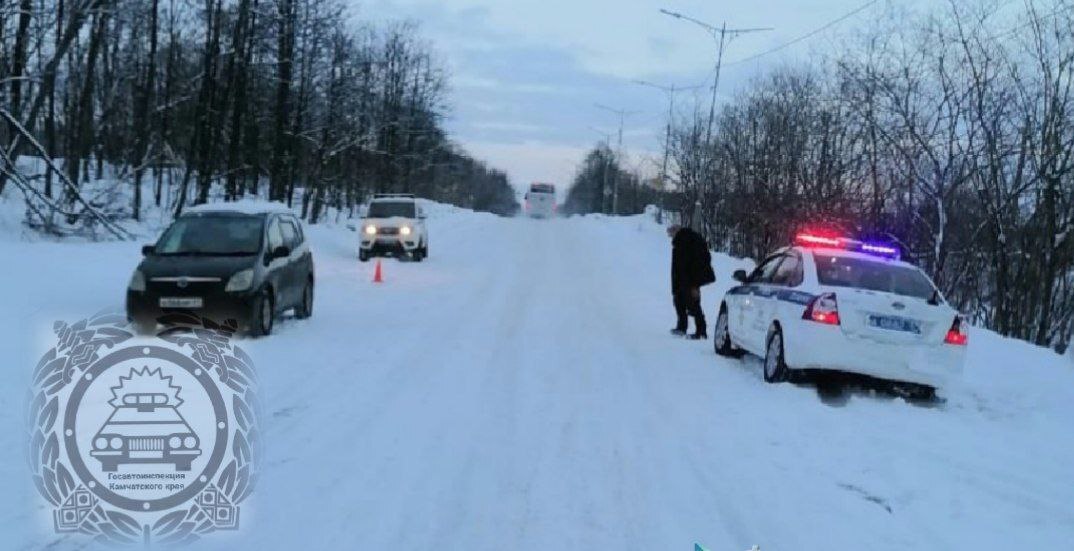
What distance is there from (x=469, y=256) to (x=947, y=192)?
14.7m

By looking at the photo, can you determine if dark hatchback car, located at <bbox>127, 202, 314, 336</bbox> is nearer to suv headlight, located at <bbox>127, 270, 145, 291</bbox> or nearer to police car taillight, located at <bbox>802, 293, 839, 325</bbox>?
suv headlight, located at <bbox>127, 270, 145, 291</bbox>

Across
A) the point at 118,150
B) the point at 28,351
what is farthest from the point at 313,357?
the point at 118,150

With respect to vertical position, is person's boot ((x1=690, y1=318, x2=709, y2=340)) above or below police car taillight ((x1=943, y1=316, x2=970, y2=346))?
below

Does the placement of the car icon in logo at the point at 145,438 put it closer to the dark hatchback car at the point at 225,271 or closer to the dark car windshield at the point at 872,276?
the dark hatchback car at the point at 225,271

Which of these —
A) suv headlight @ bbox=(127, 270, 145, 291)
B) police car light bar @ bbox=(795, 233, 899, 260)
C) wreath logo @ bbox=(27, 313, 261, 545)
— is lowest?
wreath logo @ bbox=(27, 313, 261, 545)

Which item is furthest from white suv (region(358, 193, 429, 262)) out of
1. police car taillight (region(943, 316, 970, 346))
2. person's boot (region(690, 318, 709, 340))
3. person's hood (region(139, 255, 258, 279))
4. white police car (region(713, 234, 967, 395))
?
police car taillight (region(943, 316, 970, 346))

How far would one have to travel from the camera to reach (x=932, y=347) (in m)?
9.34

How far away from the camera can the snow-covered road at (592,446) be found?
5.23 meters

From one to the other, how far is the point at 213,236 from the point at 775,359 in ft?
25.6

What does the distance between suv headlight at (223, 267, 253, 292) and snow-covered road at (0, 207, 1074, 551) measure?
2.39 ft

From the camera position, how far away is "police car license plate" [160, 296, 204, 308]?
11133 mm

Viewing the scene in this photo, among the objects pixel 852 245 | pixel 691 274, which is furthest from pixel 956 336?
pixel 691 274

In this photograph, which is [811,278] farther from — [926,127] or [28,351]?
[926,127]

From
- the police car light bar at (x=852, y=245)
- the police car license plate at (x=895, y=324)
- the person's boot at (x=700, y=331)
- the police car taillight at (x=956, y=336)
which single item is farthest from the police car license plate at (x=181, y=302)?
the police car taillight at (x=956, y=336)
